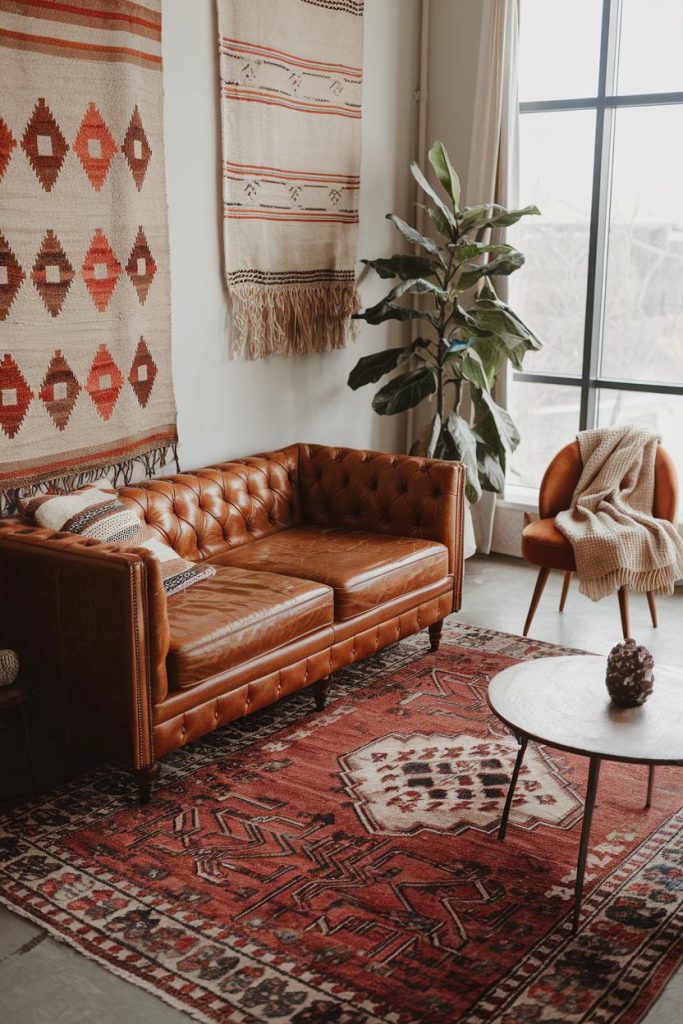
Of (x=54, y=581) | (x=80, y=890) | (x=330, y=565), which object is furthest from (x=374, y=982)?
(x=330, y=565)

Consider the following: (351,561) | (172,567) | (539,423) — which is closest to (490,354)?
(539,423)

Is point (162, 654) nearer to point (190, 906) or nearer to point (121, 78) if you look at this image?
point (190, 906)

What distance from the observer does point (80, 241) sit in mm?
3561

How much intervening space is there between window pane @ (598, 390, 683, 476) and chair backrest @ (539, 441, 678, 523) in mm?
611

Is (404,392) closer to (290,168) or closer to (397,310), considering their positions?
(397,310)

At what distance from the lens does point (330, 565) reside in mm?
3732

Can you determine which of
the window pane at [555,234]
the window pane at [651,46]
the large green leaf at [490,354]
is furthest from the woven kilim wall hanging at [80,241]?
the window pane at [651,46]

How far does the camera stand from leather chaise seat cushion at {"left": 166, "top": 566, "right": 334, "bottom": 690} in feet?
9.83

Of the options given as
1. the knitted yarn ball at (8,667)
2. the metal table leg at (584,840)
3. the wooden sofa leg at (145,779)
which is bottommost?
the wooden sofa leg at (145,779)

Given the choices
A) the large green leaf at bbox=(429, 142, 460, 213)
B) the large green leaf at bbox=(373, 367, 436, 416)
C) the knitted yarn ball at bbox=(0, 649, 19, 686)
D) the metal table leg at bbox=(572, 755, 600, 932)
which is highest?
the large green leaf at bbox=(429, 142, 460, 213)

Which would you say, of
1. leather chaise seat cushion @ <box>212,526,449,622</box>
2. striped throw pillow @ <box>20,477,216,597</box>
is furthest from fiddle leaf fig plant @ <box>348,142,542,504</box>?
striped throw pillow @ <box>20,477,216,597</box>

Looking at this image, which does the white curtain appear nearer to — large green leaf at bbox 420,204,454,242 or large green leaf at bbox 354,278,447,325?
large green leaf at bbox 420,204,454,242

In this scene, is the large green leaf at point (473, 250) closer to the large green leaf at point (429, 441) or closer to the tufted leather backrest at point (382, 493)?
the large green leaf at point (429, 441)

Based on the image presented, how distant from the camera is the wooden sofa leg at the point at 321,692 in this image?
3.58 meters
